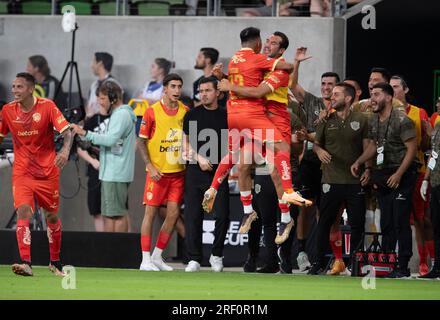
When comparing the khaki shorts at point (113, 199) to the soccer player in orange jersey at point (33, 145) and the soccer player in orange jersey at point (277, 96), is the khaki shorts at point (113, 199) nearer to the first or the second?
the soccer player in orange jersey at point (33, 145)

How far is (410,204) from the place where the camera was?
1509 centimetres

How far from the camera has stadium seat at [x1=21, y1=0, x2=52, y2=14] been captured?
21.3 m

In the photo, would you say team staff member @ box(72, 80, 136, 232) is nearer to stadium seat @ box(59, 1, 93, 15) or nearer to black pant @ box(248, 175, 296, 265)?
black pant @ box(248, 175, 296, 265)

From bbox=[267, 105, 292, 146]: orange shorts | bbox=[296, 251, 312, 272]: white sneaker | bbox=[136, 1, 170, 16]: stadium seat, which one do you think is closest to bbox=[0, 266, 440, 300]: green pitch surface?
bbox=[296, 251, 312, 272]: white sneaker

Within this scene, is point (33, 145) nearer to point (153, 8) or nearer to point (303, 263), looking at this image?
point (303, 263)

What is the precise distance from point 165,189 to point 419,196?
11.2 ft

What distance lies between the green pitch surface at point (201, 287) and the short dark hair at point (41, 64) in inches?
260

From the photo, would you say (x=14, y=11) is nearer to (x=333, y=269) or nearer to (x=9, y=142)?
(x=9, y=142)

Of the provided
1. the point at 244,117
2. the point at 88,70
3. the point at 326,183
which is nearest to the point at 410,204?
the point at 326,183

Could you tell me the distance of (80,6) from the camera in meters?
21.1

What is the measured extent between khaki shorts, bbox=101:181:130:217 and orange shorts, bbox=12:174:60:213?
146 inches

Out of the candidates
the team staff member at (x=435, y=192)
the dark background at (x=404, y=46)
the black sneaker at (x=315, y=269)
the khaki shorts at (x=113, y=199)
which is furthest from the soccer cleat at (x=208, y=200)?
the dark background at (x=404, y=46)

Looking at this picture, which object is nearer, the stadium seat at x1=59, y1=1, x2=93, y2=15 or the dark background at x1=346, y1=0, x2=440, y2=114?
the dark background at x1=346, y1=0, x2=440, y2=114

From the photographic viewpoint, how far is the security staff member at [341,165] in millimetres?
15242
